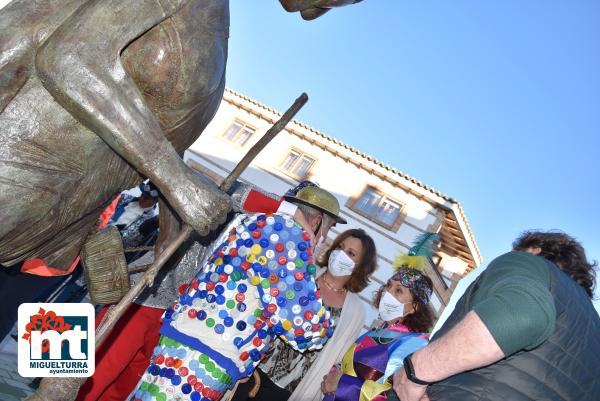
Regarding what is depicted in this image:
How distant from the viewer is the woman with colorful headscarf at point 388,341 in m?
2.67

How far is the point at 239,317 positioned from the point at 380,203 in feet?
52.0

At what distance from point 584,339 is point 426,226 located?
52.4 feet

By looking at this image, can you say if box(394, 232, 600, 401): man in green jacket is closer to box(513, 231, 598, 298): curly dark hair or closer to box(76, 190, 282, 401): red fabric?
box(513, 231, 598, 298): curly dark hair

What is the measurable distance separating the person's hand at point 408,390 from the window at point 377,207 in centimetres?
1597

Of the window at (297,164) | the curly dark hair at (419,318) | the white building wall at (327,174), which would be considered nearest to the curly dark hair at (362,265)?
the curly dark hair at (419,318)

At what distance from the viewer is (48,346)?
154 centimetres

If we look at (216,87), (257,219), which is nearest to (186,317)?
(257,219)

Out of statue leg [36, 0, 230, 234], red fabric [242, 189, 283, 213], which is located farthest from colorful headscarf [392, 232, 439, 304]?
statue leg [36, 0, 230, 234]

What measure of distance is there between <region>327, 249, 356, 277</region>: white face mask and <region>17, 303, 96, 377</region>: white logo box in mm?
2579

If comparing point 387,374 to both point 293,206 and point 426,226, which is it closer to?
point 293,206

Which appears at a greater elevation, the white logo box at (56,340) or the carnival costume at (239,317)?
the carnival costume at (239,317)

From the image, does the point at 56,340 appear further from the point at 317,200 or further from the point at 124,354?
the point at 317,200

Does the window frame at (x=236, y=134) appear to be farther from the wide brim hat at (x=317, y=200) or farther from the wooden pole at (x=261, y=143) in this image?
the wooden pole at (x=261, y=143)

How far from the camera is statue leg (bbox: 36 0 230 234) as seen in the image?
4.09 ft
